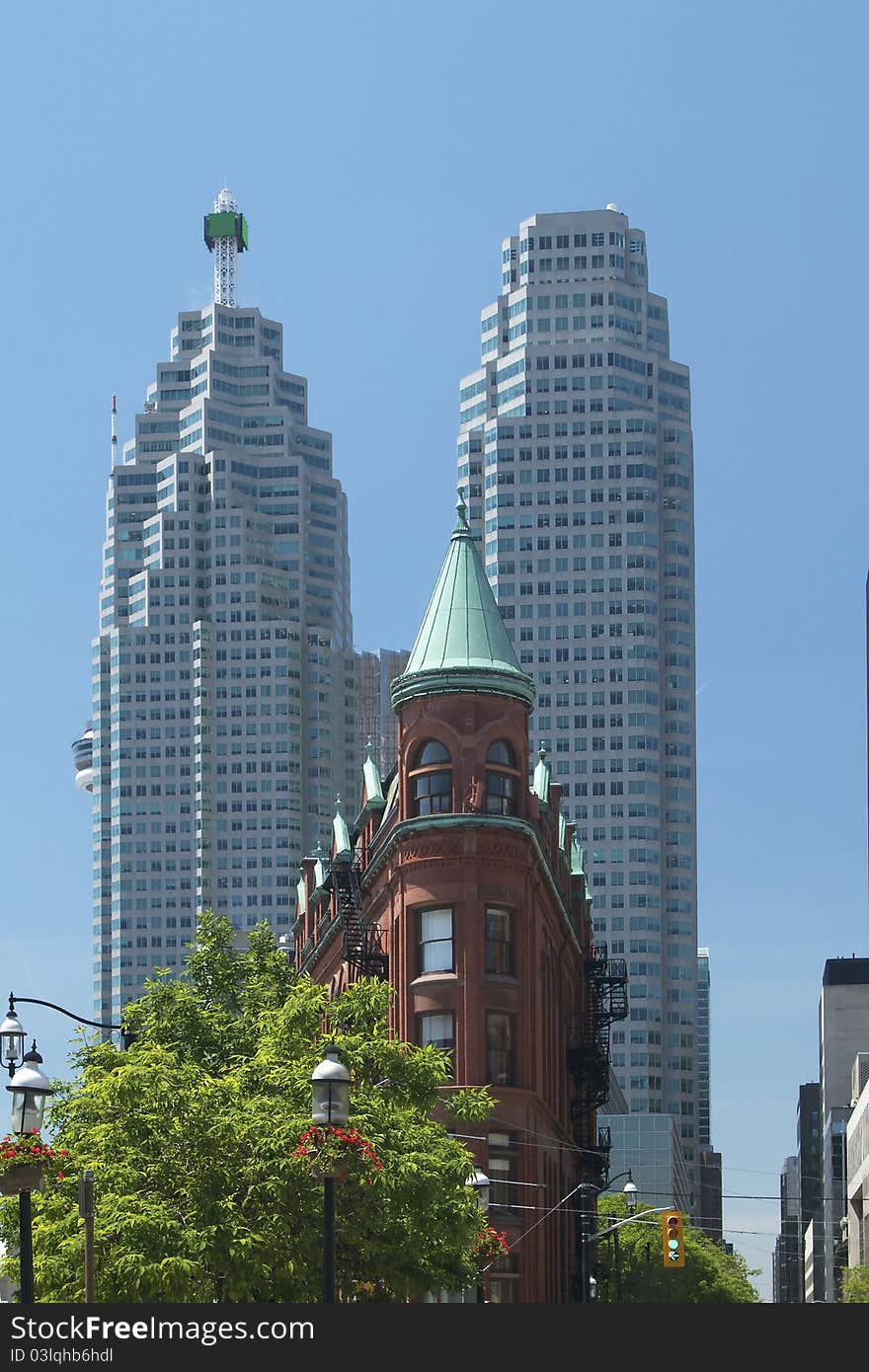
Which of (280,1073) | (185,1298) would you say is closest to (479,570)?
(280,1073)

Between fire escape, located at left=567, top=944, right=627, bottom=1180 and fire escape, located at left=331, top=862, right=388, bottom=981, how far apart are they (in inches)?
442

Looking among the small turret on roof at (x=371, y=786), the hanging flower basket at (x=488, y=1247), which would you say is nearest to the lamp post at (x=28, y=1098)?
the hanging flower basket at (x=488, y=1247)

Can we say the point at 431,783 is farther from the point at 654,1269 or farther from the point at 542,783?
the point at 654,1269

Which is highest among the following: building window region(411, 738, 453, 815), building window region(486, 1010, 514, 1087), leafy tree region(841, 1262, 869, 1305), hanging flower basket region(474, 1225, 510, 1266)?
building window region(411, 738, 453, 815)

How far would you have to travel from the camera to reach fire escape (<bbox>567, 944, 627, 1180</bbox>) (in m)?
89.5

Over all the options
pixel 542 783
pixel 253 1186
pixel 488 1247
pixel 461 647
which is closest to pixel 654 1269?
pixel 542 783

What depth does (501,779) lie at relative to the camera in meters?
75.2

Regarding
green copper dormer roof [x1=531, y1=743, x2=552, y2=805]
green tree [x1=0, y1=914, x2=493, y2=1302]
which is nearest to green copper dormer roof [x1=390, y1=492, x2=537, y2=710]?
green copper dormer roof [x1=531, y1=743, x2=552, y2=805]

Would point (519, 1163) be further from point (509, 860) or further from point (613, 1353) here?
point (613, 1353)

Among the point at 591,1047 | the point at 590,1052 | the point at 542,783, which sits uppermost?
the point at 542,783

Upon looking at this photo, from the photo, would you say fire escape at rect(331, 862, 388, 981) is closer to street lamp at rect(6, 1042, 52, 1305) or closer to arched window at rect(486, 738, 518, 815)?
arched window at rect(486, 738, 518, 815)

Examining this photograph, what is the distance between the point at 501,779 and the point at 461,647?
14.8ft

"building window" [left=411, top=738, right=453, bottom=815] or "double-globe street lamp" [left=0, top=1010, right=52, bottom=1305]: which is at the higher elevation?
"building window" [left=411, top=738, right=453, bottom=815]

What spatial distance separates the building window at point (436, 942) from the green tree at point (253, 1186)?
74.3ft
